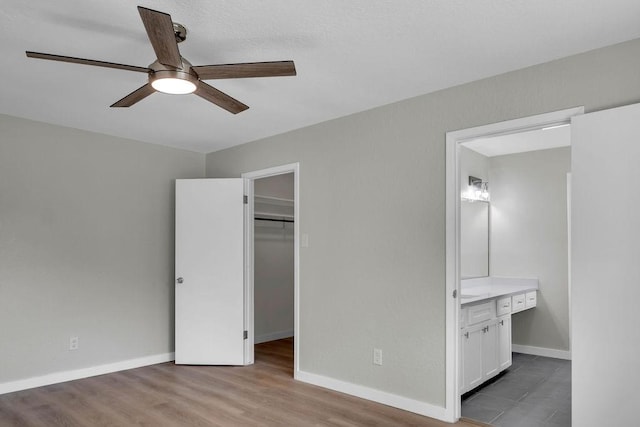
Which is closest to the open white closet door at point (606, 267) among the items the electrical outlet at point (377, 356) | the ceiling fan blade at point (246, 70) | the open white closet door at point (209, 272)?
the electrical outlet at point (377, 356)

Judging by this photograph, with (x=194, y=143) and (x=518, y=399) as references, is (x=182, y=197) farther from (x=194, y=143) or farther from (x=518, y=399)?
(x=518, y=399)

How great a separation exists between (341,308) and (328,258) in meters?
0.45

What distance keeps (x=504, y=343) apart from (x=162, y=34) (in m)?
4.01

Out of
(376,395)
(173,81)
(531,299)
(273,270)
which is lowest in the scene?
(376,395)

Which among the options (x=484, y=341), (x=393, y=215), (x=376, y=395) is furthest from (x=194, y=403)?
(x=484, y=341)

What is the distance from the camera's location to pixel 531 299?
5.06 meters

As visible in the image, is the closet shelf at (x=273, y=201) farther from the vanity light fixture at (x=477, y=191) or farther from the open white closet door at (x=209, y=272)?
the vanity light fixture at (x=477, y=191)

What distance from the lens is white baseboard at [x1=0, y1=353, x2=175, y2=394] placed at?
388 cm

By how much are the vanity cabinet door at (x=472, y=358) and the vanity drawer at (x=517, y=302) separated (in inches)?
32.4

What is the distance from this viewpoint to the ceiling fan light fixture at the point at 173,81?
2238mm

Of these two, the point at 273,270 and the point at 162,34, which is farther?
the point at 273,270

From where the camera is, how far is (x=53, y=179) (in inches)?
166

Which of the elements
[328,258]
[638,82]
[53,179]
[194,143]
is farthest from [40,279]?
[638,82]

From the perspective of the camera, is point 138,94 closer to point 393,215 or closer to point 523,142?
point 393,215
